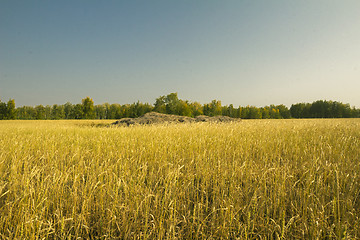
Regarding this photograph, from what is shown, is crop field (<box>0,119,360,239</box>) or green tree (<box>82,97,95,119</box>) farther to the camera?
green tree (<box>82,97,95,119</box>)

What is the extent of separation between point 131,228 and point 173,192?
20.9 inches

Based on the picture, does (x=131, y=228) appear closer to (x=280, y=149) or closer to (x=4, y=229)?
(x=4, y=229)

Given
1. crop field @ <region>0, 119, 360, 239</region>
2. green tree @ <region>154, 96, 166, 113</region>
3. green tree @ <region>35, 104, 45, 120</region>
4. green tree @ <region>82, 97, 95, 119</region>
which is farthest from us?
green tree @ <region>35, 104, 45, 120</region>

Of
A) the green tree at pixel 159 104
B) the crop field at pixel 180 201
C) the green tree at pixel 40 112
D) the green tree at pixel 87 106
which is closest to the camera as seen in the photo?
the crop field at pixel 180 201

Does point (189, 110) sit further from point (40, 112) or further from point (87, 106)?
point (40, 112)

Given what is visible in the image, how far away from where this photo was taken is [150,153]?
336 centimetres

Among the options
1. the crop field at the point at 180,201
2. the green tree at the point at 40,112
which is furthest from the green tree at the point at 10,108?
the crop field at the point at 180,201

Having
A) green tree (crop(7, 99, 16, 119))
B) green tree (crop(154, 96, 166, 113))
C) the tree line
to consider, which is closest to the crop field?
the tree line

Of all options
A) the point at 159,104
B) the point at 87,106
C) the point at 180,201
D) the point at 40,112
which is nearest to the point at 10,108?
the point at 40,112

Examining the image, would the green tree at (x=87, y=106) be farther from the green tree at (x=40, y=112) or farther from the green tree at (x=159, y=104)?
the green tree at (x=40, y=112)

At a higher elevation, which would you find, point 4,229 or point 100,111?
point 100,111

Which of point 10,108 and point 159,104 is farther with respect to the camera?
point 159,104

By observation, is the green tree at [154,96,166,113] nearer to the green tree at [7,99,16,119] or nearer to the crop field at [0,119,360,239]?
the green tree at [7,99,16,119]

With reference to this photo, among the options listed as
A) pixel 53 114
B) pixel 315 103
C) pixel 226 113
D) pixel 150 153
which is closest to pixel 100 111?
pixel 53 114
